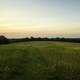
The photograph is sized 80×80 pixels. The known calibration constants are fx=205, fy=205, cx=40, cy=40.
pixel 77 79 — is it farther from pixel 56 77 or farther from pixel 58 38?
pixel 58 38

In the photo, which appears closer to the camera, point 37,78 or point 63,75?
point 37,78

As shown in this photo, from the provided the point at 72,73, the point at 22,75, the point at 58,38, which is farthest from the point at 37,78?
the point at 58,38

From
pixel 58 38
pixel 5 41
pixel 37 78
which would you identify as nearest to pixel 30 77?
pixel 37 78

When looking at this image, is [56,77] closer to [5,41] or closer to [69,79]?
[69,79]

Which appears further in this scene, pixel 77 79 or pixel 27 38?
pixel 27 38

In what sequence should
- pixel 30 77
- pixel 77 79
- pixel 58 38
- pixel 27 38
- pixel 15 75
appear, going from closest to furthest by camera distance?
pixel 77 79
pixel 30 77
pixel 15 75
pixel 58 38
pixel 27 38

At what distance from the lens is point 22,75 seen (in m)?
16.0

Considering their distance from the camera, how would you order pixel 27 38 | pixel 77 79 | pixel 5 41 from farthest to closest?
1. pixel 27 38
2. pixel 5 41
3. pixel 77 79

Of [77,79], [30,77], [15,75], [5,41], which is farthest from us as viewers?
[5,41]

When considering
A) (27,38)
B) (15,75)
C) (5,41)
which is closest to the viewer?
(15,75)

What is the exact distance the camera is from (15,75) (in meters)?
16.1

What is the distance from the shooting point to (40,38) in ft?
285

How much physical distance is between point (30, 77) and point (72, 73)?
3.47 metres

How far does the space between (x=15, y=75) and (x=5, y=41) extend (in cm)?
5783
